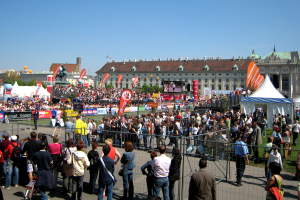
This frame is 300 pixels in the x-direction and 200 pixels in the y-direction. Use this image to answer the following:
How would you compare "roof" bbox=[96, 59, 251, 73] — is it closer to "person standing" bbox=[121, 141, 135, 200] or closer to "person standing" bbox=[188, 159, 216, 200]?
"person standing" bbox=[121, 141, 135, 200]

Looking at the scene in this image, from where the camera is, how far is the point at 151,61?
134875mm

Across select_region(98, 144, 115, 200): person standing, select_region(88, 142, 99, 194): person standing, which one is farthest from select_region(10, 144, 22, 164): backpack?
select_region(98, 144, 115, 200): person standing

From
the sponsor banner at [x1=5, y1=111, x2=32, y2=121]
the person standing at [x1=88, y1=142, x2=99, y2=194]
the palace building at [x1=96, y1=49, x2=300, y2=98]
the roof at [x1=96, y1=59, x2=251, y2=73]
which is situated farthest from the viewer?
the roof at [x1=96, y1=59, x2=251, y2=73]

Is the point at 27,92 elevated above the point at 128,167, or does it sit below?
above

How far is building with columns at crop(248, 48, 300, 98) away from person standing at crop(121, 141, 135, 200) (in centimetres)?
10125

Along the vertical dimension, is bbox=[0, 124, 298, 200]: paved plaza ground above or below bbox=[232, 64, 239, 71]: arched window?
below

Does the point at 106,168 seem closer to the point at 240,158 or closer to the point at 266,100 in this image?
the point at 240,158

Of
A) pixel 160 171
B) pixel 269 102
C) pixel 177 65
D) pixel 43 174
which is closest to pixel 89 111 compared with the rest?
pixel 269 102

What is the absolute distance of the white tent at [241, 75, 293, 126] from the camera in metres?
23.6

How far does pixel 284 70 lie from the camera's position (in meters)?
104

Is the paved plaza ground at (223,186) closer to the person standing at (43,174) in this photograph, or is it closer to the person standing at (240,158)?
the person standing at (240,158)

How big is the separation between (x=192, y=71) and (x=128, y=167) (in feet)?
386

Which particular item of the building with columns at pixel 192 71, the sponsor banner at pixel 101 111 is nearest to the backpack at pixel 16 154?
the sponsor banner at pixel 101 111

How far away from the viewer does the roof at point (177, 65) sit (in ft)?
383
